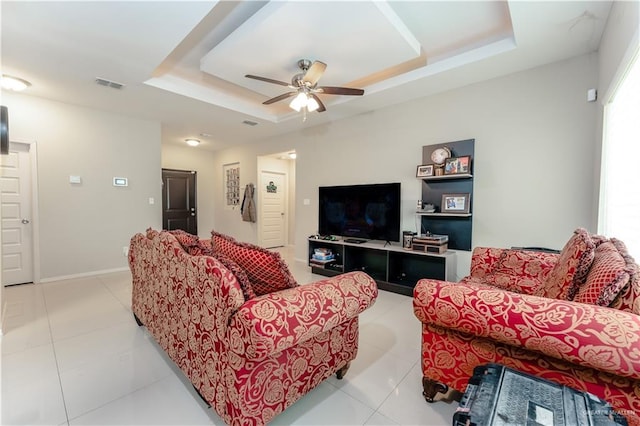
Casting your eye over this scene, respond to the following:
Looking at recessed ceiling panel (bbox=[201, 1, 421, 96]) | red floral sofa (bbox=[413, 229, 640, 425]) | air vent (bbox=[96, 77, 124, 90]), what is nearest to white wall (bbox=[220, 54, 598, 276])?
recessed ceiling panel (bbox=[201, 1, 421, 96])

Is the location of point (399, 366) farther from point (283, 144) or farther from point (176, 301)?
point (283, 144)

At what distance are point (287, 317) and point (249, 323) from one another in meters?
0.16

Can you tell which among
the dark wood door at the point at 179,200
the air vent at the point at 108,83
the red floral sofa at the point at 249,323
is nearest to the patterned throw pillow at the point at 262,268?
the red floral sofa at the point at 249,323

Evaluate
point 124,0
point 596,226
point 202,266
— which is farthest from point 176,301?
point 596,226

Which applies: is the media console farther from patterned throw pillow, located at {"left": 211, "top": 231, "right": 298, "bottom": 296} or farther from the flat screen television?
patterned throw pillow, located at {"left": 211, "top": 231, "right": 298, "bottom": 296}

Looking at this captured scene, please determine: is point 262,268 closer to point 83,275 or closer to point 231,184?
point 83,275

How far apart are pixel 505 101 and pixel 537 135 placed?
1.72ft

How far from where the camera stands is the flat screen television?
3840 millimetres

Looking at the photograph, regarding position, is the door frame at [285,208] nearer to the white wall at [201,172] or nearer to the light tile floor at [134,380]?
the white wall at [201,172]

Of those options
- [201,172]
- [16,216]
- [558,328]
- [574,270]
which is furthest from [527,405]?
[201,172]

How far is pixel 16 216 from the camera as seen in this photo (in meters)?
3.80

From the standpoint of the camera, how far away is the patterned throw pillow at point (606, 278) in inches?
43.1

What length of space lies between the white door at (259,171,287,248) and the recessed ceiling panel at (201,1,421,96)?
349 centimetres

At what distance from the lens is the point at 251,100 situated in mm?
4473
